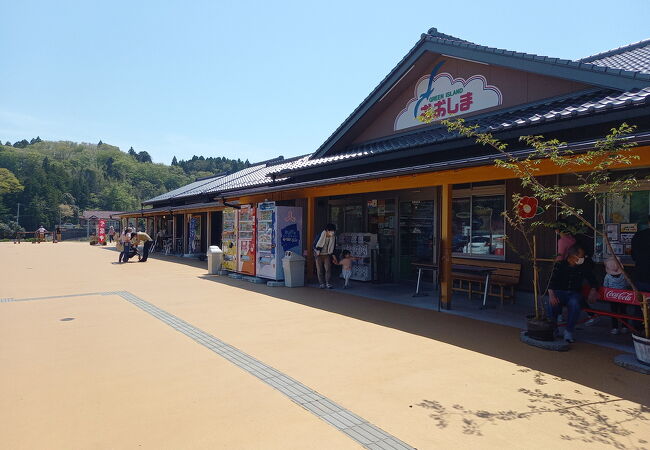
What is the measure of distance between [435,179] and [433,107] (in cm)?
329

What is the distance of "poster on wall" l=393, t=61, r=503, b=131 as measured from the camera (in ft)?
29.7

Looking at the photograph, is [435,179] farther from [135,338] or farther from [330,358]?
[135,338]

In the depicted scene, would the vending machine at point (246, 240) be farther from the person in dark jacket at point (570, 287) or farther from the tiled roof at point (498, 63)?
the person in dark jacket at point (570, 287)

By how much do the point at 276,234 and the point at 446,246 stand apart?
16.1 ft

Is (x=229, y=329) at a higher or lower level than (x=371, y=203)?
lower

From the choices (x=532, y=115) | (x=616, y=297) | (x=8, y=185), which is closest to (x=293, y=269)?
(x=532, y=115)

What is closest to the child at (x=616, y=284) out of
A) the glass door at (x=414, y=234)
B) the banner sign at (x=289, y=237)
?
the glass door at (x=414, y=234)

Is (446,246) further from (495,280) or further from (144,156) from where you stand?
(144,156)

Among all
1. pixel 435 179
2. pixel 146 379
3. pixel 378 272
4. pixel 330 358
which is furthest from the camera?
pixel 378 272

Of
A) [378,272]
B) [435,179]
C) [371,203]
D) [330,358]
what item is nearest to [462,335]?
[330,358]

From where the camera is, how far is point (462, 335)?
20.1 feet

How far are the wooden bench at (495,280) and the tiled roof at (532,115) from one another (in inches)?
113

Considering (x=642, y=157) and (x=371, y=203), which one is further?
(x=371, y=203)

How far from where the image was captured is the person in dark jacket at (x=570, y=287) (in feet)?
18.6
